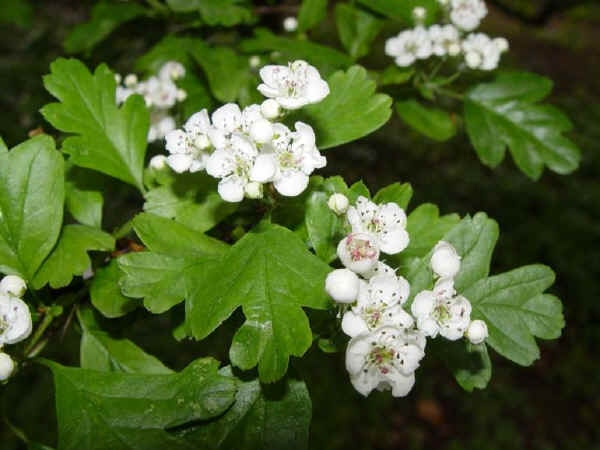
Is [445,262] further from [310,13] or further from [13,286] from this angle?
[310,13]

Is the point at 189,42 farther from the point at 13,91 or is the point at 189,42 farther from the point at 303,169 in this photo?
the point at 13,91

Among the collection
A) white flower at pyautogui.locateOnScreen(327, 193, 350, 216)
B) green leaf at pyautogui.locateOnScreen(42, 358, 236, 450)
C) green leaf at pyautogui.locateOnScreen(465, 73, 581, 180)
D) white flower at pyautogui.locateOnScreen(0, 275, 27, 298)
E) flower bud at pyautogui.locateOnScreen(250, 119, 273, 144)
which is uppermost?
flower bud at pyautogui.locateOnScreen(250, 119, 273, 144)

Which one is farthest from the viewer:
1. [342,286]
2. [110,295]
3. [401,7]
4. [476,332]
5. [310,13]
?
[310,13]

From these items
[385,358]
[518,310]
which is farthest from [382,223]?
[518,310]

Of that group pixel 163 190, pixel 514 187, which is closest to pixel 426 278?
pixel 163 190

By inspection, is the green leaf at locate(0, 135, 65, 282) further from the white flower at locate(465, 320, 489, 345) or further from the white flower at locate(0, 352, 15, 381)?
the white flower at locate(465, 320, 489, 345)

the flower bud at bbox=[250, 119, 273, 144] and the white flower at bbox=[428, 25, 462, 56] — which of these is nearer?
the flower bud at bbox=[250, 119, 273, 144]

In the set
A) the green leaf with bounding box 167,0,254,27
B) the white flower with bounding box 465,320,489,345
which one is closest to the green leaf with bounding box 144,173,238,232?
the white flower with bounding box 465,320,489,345

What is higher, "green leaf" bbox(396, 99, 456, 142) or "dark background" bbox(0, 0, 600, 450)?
"green leaf" bbox(396, 99, 456, 142)

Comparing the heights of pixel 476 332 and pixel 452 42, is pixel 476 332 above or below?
below
